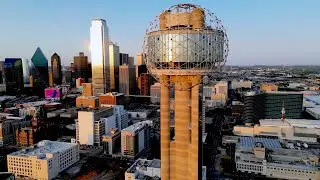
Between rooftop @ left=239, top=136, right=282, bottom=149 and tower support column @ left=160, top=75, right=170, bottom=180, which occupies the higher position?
tower support column @ left=160, top=75, right=170, bottom=180

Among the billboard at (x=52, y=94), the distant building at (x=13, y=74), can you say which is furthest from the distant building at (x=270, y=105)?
the distant building at (x=13, y=74)

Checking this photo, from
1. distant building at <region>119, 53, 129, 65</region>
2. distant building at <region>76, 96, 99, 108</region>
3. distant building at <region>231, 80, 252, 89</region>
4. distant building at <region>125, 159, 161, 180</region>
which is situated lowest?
distant building at <region>125, 159, 161, 180</region>

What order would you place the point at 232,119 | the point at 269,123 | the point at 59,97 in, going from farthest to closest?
the point at 59,97 < the point at 232,119 < the point at 269,123

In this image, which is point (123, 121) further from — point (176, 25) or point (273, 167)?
point (176, 25)

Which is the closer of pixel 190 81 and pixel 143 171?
pixel 190 81

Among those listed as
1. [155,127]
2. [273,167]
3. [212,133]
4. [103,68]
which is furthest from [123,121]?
[103,68]

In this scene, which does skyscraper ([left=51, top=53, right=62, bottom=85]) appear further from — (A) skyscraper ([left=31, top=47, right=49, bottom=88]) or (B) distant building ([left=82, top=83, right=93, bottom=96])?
(B) distant building ([left=82, top=83, right=93, bottom=96])

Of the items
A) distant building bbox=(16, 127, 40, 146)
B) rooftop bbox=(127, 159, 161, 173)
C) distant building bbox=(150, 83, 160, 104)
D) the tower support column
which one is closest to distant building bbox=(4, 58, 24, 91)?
distant building bbox=(150, 83, 160, 104)
